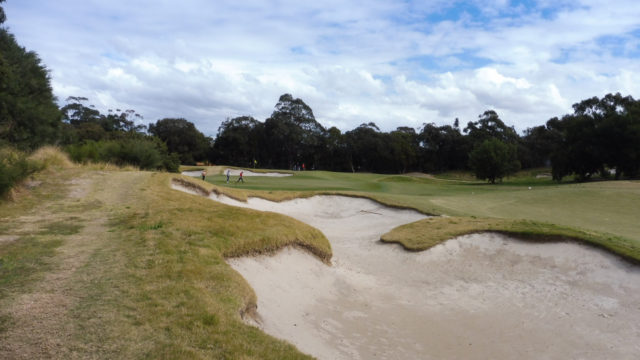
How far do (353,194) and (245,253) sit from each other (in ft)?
48.3

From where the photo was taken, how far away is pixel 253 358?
4.64m

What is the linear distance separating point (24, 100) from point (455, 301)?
3310 centimetres

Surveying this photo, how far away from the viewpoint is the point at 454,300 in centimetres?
1048

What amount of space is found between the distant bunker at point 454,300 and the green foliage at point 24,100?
81.2 ft

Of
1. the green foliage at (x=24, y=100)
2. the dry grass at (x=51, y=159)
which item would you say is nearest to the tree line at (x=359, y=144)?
the green foliage at (x=24, y=100)

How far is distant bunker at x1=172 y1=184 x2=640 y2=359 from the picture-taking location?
302 inches

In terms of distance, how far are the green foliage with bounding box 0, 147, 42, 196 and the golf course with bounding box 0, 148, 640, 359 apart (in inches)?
15.3

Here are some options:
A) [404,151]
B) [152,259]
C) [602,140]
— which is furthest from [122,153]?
[404,151]

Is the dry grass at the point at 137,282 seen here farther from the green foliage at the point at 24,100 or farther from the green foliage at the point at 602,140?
the green foliage at the point at 602,140

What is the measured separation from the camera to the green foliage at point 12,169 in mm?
11348

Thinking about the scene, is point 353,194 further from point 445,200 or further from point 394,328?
point 394,328

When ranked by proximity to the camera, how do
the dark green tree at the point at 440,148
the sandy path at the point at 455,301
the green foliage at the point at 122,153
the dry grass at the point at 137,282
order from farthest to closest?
the dark green tree at the point at 440,148 → the green foliage at the point at 122,153 → the sandy path at the point at 455,301 → the dry grass at the point at 137,282

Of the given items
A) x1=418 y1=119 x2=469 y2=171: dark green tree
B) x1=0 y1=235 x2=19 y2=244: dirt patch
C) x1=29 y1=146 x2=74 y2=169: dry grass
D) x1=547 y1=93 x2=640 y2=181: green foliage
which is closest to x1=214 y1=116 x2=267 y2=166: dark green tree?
x1=418 y1=119 x2=469 y2=171: dark green tree

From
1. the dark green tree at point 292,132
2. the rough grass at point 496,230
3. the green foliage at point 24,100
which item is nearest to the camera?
the rough grass at point 496,230
